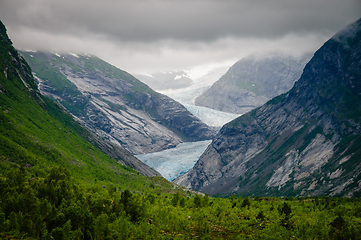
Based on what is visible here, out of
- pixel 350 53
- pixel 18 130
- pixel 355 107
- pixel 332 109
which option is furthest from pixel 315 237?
pixel 350 53

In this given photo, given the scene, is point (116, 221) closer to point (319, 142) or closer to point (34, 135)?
point (34, 135)

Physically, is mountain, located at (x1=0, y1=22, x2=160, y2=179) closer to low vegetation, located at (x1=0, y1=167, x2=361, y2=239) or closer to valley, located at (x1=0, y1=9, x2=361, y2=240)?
valley, located at (x1=0, y1=9, x2=361, y2=240)

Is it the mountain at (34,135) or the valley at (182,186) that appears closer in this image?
the valley at (182,186)

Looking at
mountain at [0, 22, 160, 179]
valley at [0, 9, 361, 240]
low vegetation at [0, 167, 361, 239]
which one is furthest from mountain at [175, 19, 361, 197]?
low vegetation at [0, 167, 361, 239]

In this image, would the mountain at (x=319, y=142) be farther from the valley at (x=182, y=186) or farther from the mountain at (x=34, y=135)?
the mountain at (x=34, y=135)

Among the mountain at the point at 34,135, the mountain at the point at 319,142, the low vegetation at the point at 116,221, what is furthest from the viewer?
the mountain at the point at 319,142

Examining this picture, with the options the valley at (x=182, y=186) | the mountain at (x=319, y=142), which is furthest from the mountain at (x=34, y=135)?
the mountain at (x=319, y=142)

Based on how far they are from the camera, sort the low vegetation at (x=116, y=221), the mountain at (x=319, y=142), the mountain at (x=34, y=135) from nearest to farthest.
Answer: the low vegetation at (x=116, y=221) → the mountain at (x=34, y=135) → the mountain at (x=319, y=142)

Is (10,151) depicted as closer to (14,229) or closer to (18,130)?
(18,130)
